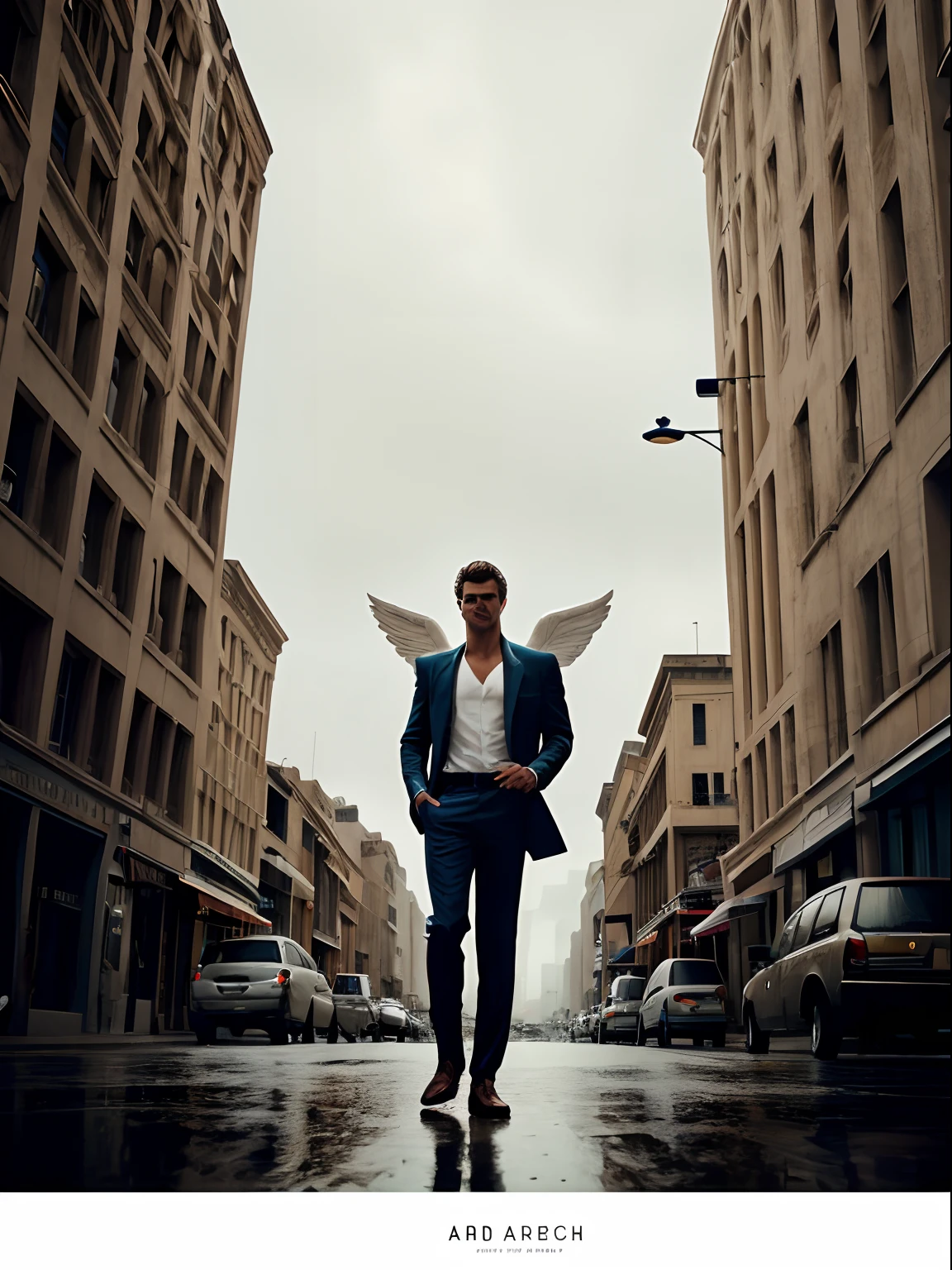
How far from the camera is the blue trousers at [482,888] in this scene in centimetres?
436

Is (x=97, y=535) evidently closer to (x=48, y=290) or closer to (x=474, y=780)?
(x=48, y=290)

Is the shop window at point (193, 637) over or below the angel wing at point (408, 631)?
over

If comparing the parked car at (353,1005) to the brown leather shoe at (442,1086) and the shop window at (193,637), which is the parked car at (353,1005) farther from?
the brown leather shoe at (442,1086)

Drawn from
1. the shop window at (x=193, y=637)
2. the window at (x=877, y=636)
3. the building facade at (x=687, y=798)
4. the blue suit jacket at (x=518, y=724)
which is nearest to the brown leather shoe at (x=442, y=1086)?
the blue suit jacket at (x=518, y=724)

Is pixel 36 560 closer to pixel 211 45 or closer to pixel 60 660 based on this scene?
pixel 60 660

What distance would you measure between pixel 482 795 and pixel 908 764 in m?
13.5

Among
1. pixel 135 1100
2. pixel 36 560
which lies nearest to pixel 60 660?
pixel 36 560

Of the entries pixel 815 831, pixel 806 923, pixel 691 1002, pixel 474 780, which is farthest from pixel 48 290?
pixel 474 780

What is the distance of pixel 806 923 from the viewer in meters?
13.3

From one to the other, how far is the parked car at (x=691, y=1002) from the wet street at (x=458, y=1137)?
14299 mm

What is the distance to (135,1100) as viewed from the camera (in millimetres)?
5012

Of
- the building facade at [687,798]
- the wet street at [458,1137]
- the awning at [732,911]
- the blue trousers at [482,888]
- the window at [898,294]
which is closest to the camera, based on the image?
the wet street at [458,1137]

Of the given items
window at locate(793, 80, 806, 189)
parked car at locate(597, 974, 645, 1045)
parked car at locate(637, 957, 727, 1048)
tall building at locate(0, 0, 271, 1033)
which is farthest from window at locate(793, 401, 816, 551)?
tall building at locate(0, 0, 271, 1033)

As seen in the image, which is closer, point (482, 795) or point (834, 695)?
point (482, 795)
